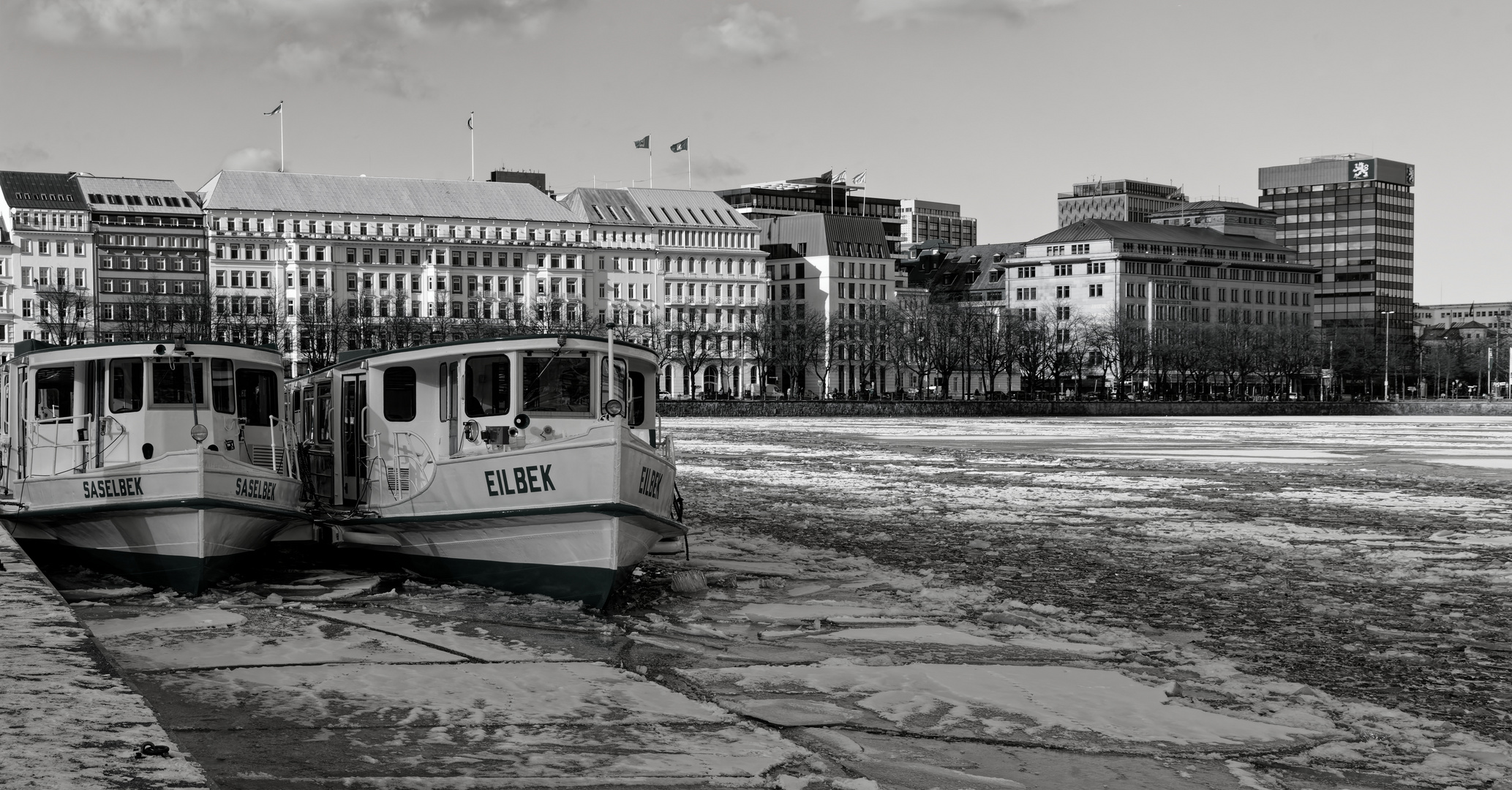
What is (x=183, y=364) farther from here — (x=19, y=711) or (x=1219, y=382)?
(x=1219, y=382)

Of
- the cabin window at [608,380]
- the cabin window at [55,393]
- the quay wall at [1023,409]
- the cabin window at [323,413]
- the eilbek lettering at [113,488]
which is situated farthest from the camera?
the quay wall at [1023,409]

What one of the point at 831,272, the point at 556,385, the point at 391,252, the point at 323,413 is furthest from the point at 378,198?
the point at 556,385

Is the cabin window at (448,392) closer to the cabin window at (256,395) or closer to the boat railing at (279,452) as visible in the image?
the boat railing at (279,452)

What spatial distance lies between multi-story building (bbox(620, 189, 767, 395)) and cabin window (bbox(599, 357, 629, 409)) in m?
143

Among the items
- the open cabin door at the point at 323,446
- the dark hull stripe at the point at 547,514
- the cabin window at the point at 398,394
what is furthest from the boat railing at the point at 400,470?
the open cabin door at the point at 323,446

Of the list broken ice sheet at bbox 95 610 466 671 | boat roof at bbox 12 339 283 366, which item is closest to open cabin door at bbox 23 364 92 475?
boat roof at bbox 12 339 283 366

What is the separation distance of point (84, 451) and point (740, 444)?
126 feet

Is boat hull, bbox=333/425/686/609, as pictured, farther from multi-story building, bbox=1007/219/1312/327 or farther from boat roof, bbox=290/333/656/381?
multi-story building, bbox=1007/219/1312/327

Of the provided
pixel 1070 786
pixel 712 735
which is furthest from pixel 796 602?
pixel 1070 786

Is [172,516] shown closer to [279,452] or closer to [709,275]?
[279,452]

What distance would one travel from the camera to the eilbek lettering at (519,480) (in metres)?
19.0

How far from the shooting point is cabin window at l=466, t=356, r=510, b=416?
20.9 meters

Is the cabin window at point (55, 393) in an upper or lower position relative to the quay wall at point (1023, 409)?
upper

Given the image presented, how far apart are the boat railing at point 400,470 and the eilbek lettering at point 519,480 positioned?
6.86 feet
